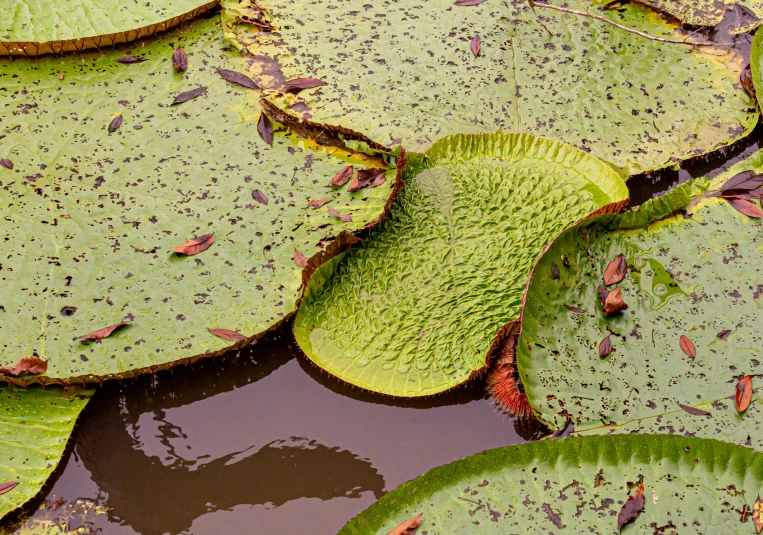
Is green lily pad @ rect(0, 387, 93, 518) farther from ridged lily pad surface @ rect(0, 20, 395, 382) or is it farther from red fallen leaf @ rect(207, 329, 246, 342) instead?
red fallen leaf @ rect(207, 329, 246, 342)

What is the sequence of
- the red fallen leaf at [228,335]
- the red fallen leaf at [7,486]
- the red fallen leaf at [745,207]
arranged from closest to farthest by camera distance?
the red fallen leaf at [7,486], the red fallen leaf at [228,335], the red fallen leaf at [745,207]

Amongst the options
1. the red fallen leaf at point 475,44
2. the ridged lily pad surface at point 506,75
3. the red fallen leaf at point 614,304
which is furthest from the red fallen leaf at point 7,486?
the red fallen leaf at point 475,44

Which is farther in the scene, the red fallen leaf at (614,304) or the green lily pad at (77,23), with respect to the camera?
the green lily pad at (77,23)

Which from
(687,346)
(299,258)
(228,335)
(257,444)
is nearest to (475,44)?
(299,258)

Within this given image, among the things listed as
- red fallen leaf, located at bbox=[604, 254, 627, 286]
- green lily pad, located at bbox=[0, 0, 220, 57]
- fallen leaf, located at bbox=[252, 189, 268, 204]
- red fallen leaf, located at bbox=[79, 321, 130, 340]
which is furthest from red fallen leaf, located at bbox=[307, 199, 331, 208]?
green lily pad, located at bbox=[0, 0, 220, 57]

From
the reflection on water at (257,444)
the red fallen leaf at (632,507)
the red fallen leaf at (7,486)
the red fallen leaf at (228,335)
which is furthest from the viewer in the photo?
the red fallen leaf at (228,335)

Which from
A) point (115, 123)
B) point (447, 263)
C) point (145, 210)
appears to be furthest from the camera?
point (115, 123)

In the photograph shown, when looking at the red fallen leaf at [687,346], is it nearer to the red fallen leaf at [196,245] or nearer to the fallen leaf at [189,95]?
the red fallen leaf at [196,245]

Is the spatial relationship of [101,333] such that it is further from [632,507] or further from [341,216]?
[632,507]
